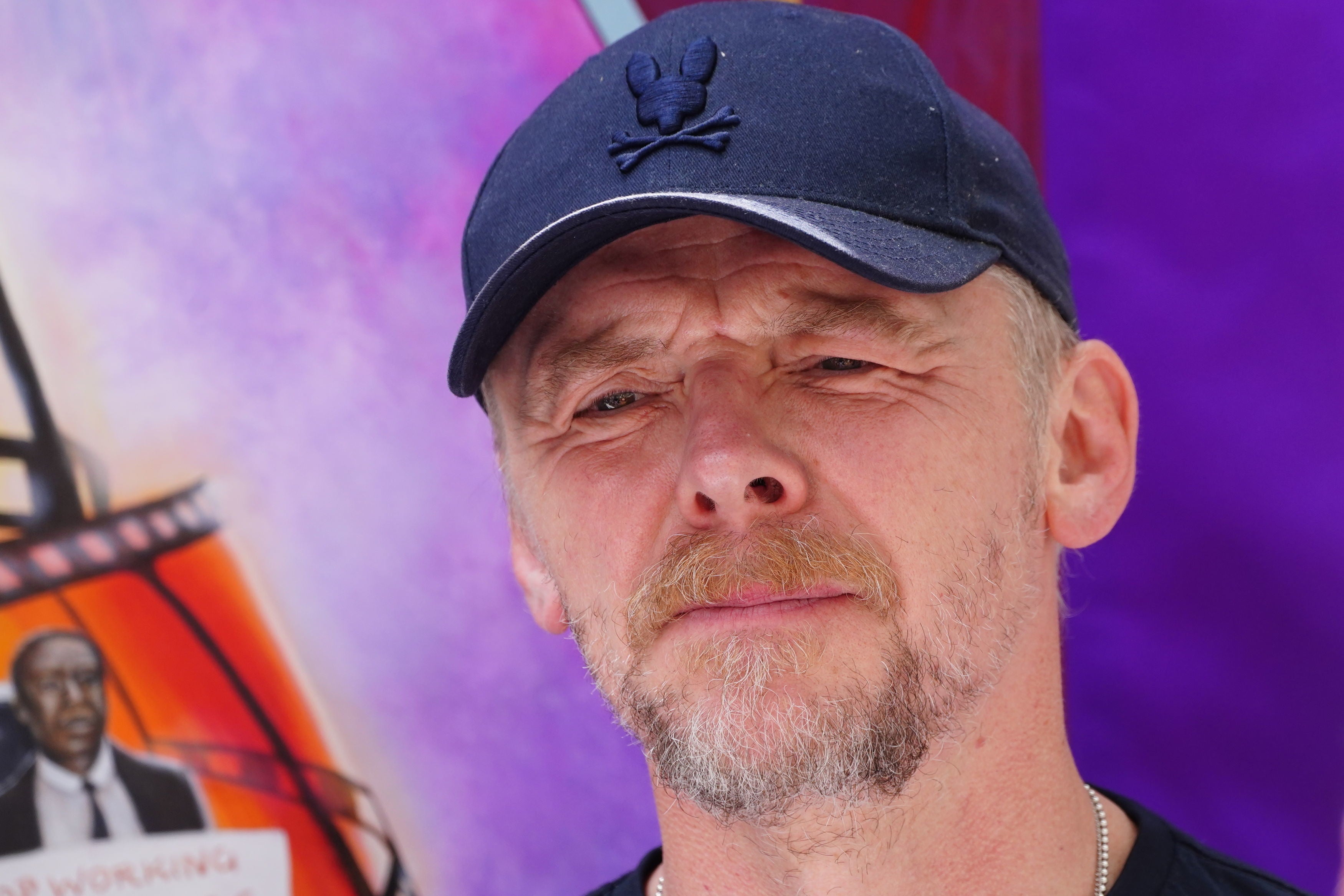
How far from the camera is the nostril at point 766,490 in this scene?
1392mm

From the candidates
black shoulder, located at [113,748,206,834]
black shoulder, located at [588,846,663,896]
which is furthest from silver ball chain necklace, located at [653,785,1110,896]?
black shoulder, located at [113,748,206,834]

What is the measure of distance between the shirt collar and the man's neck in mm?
959

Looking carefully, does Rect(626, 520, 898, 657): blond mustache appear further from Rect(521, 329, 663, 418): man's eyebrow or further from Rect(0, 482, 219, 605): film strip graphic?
Rect(0, 482, 219, 605): film strip graphic

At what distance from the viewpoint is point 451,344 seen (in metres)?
2.17

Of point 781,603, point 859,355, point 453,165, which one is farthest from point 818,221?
point 453,165

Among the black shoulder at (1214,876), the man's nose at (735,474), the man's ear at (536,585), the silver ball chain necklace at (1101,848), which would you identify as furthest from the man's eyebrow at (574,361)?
the black shoulder at (1214,876)

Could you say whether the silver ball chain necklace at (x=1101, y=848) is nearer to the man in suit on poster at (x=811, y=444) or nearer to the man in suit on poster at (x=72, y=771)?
the man in suit on poster at (x=811, y=444)

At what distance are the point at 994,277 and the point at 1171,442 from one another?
30.7 inches

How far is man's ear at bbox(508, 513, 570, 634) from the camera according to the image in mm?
1737

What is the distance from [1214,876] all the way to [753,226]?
1.09 metres

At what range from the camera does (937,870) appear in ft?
5.05

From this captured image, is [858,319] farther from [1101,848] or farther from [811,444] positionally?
[1101,848]

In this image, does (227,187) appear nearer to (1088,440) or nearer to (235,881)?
(235,881)

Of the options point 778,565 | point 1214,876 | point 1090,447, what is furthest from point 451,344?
point 1214,876
